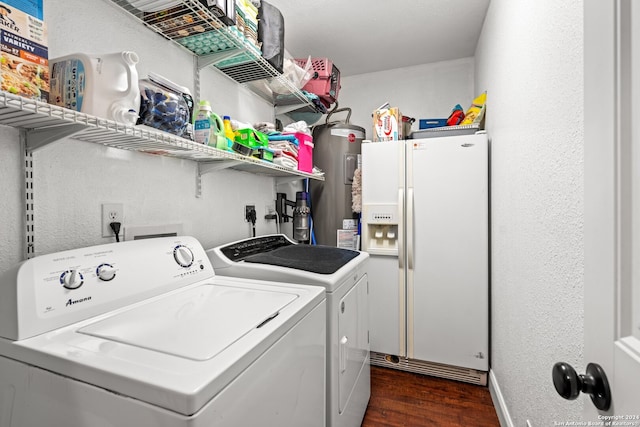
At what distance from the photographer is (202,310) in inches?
35.1

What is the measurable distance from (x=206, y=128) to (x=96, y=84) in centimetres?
48

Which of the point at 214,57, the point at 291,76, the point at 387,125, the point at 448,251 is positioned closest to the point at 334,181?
the point at 387,125

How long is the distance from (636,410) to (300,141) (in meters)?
2.03

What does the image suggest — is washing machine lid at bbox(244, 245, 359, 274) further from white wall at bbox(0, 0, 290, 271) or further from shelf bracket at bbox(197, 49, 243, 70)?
shelf bracket at bbox(197, 49, 243, 70)

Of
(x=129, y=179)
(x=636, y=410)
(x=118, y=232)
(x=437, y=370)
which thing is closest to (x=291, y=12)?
(x=129, y=179)

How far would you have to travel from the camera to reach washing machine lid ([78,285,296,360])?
0.67 metres

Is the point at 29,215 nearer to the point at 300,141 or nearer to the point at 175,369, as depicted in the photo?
the point at 175,369

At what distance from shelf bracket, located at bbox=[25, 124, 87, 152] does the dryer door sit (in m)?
1.13

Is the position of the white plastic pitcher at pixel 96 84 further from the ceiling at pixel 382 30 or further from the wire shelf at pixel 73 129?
the ceiling at pixel 382 30

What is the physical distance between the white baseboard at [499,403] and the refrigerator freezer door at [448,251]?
11cm

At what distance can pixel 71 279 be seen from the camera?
31.9 inches

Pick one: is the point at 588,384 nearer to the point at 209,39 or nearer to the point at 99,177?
the point at 99,177

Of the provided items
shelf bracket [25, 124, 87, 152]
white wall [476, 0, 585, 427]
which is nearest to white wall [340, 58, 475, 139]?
white wall [476, 0, 585, 427]

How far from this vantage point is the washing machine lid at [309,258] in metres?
1.31
